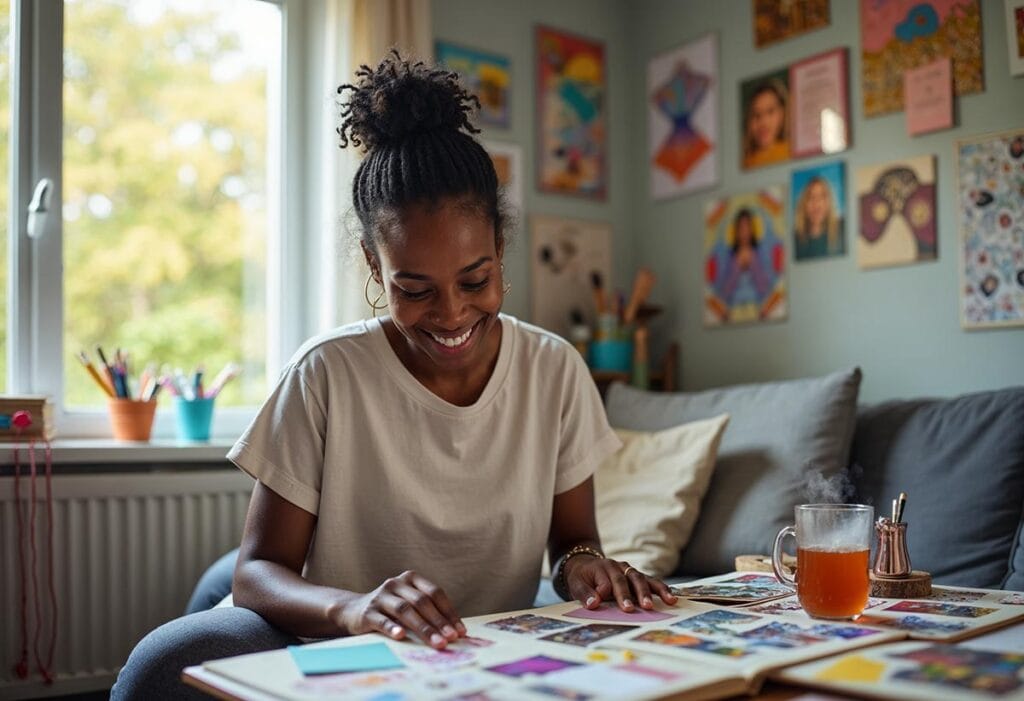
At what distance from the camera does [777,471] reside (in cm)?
231

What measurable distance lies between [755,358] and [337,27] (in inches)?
60.9

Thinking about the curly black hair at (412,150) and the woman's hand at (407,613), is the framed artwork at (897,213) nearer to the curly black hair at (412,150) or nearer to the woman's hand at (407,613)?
the curly black hair at (412,150)

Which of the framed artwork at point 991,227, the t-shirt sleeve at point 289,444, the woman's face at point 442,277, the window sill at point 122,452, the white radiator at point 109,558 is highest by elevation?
the framed artwork at point 991,227

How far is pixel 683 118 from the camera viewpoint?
327cm

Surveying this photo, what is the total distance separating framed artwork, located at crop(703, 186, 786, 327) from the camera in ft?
9.62

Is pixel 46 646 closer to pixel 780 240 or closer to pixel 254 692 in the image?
pixel 254 692

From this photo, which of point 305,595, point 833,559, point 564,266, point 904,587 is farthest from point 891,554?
point 564,266

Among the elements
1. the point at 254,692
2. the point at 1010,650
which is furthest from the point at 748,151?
the point at 254,692

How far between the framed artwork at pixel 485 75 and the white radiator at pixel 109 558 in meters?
1.38

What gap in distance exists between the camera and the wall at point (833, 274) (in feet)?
7.91

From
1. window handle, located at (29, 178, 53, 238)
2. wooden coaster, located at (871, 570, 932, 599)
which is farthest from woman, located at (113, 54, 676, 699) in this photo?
window handle, located at (29, 178, 53, 238)

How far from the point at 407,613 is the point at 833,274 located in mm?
2025

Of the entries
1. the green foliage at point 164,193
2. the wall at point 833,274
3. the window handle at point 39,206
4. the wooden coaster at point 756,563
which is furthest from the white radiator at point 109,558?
the wall at point 833,274

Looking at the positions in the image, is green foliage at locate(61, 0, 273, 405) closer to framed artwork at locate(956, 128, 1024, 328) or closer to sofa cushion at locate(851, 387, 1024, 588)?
sofa cushion at locate(851, 387, 1024, 588)
